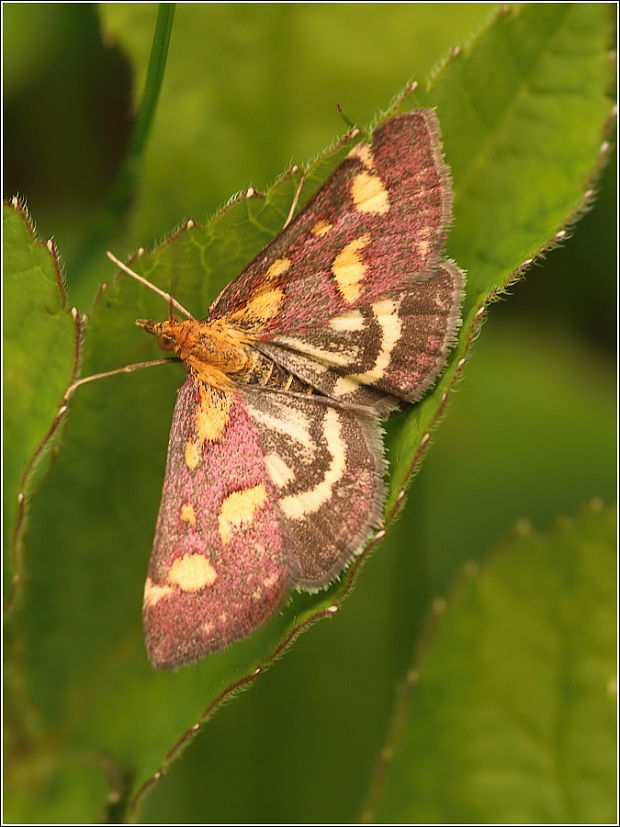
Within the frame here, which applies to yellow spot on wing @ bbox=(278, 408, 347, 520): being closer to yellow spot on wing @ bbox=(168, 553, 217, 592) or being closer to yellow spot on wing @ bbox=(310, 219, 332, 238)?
yellow spot on wing @ bbox=(168, 553, 217, 592)

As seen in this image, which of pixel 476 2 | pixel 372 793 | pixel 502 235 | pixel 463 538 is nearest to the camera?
pixel 502 235

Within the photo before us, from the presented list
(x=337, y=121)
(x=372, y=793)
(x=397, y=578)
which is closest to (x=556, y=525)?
(x=397, y=578)

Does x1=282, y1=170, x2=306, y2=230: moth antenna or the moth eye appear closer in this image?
x1=282, y1=170, x2=306, y2=230: moth antenna

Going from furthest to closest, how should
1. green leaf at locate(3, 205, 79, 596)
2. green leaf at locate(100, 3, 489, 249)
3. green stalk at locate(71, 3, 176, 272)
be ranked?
1. green leaf at locate(100, 3, 489, 249)
2. green stalk at locate(71, 3, 176, 272)
3. green leaf at locate(3, 205, 79, 596)

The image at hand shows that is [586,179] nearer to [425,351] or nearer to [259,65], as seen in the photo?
[425,351]

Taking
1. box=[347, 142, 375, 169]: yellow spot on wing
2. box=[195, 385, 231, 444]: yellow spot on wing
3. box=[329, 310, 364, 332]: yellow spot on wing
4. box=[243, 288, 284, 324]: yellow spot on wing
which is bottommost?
box=[329, 310, 364, 332]: yellow spot on wing

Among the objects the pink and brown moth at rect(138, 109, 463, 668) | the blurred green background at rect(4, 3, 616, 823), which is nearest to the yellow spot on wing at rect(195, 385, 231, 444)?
the pink and brown moth at rect(138, 109, 463, 668)

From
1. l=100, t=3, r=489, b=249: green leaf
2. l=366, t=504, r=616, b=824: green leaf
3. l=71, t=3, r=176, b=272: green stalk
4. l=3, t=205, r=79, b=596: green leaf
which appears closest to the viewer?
l=3, t=205, r=79, b=596: green leaf

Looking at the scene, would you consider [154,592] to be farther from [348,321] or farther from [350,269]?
[350,269]
